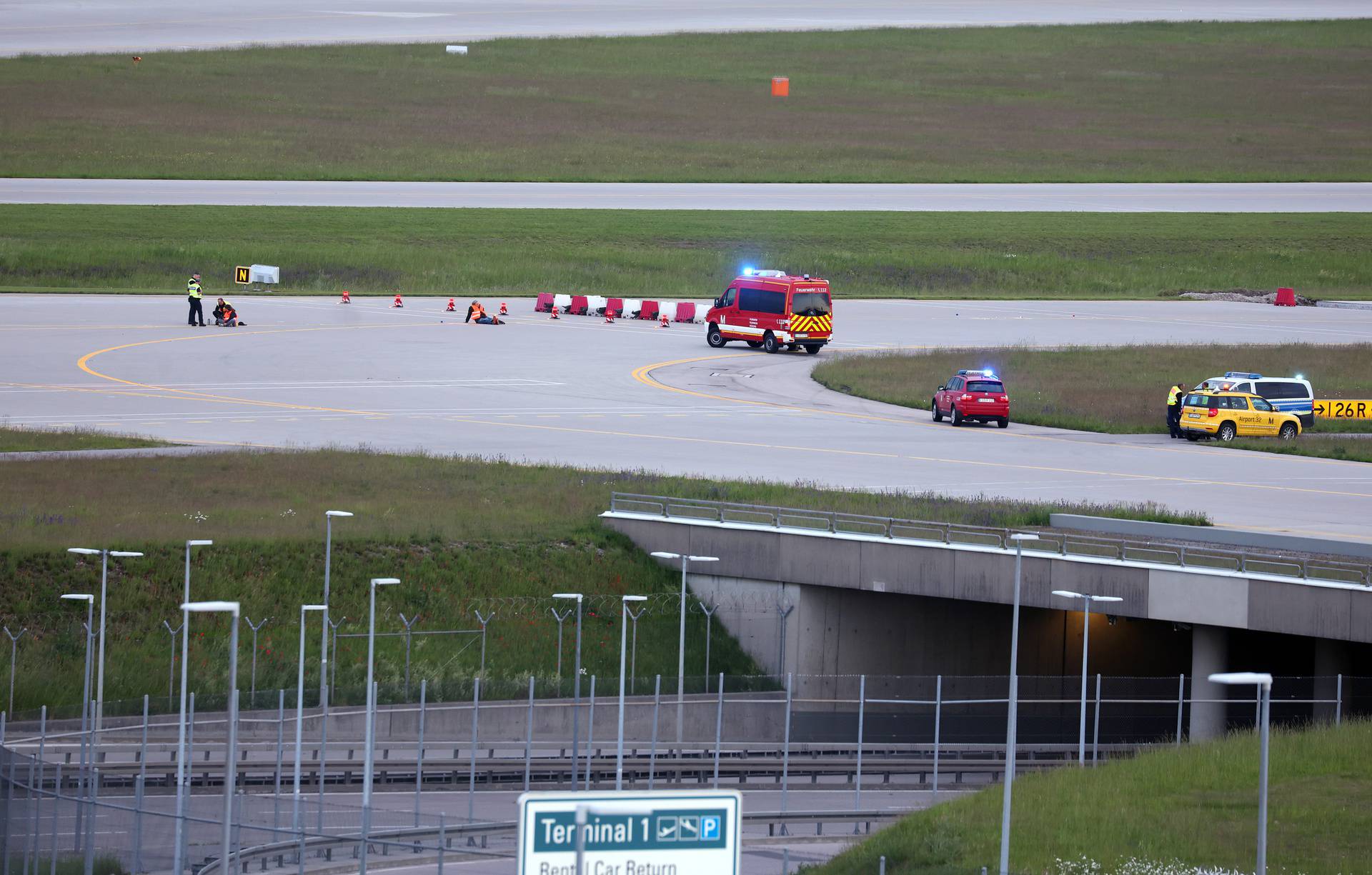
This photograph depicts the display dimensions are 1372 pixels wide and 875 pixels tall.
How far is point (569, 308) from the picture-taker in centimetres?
8669

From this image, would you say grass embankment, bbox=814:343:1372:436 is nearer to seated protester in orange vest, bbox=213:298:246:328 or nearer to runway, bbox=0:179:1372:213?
seated protester in orange vest, bbox=213:298:246:328

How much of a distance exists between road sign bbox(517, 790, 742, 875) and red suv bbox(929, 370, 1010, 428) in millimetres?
49837

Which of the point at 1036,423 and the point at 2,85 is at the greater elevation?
the point at 2,85

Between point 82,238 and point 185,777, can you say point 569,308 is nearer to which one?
point 82,238

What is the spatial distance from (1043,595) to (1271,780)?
9.98m

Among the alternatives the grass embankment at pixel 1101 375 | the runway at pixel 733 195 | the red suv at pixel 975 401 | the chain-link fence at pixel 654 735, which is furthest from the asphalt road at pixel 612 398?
the runway at pixel 733 195

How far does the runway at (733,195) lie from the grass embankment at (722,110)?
7.03ft

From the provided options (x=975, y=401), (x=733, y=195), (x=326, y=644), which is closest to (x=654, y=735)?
(x=326, y=644)

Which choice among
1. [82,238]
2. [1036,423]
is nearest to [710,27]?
[82,238]

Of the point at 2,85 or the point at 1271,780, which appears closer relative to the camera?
the point at 1271,780

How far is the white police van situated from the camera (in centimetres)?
5891

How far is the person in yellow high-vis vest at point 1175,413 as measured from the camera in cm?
5797

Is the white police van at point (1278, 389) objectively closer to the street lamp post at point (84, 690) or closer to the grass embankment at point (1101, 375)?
the grass embankment at point (1101, 375)

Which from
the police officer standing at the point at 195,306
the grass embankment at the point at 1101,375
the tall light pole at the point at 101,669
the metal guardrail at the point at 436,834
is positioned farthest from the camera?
the police officer standing at the point at 195,306
